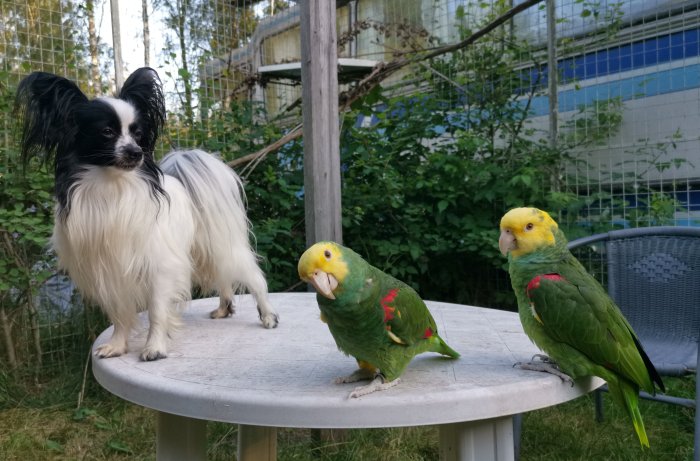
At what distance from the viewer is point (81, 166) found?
1.67 meters

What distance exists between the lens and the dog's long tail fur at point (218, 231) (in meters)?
2.02

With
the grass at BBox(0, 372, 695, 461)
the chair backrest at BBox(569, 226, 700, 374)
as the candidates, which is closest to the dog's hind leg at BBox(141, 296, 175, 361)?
the grass at BBox(0, 372, 695, 461)

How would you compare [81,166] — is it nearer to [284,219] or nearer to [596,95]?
[284,219]

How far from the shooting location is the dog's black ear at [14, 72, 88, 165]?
5.36 feet

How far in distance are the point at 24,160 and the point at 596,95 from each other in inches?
128

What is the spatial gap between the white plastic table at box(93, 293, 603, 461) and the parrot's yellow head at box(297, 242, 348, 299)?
23cm

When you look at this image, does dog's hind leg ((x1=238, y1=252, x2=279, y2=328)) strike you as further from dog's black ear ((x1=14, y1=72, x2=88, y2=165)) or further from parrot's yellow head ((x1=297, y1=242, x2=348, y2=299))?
parrot's yellow head ((x1=297, y1=242, x2=348, y2=299))

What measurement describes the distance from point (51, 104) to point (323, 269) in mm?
1082

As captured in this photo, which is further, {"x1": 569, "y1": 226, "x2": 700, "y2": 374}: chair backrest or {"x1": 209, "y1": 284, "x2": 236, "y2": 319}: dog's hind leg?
{"x1": 569, "y1": 226, "x2": 700, "y2": 374}: chair backrest

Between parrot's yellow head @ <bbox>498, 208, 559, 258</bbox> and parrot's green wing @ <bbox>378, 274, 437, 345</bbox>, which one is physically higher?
parrot's yellow head @ <bbox>498, 208, 559, 258</bbox>

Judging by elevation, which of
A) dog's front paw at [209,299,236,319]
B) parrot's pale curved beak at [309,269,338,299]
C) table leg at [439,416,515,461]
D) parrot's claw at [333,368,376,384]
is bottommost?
table leg at [439,416,515,461]

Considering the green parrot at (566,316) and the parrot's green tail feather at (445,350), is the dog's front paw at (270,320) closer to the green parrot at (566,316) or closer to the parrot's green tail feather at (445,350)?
the parrot's green tail feather at (445,350)

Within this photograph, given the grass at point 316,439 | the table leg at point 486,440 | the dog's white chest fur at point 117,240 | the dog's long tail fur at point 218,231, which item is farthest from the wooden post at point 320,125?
the table leg at point 486,440

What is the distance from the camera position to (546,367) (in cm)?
130
